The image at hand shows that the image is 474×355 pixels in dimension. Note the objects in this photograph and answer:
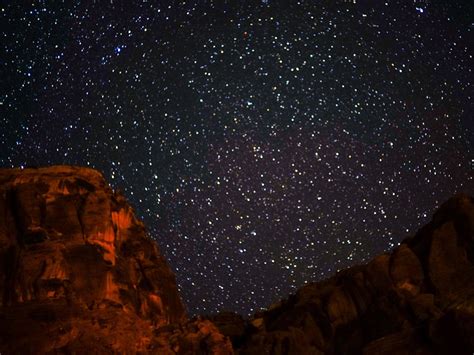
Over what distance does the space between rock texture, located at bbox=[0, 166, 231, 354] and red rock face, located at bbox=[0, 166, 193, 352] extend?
8 cm

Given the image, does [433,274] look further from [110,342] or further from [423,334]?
[110,342]

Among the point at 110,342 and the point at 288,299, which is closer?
the point at 110,342

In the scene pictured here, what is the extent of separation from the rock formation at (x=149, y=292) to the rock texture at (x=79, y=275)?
9cm

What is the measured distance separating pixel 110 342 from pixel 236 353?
11.3 meters

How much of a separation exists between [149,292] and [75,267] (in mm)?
8257

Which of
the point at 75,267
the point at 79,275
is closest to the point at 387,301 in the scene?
the point at 79,275

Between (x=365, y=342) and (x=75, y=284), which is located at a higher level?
(x=75, y=284)

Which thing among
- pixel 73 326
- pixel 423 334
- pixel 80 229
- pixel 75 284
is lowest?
pixel 423 334

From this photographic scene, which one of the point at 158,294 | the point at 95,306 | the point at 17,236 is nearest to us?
the point at 95,306

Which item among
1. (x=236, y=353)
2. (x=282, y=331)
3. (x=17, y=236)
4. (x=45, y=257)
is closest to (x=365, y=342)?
(x=282, y=331)

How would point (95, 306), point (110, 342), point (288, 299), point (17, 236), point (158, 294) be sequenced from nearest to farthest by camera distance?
1. point (110, 342)
2. point (95, 306)
3. point (17, 236)
4. point (158, 294)
5. point (288, 299)

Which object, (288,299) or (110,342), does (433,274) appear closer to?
(288,299)

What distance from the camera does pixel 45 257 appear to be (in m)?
47.1

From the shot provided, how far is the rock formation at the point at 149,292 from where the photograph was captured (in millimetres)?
41406
